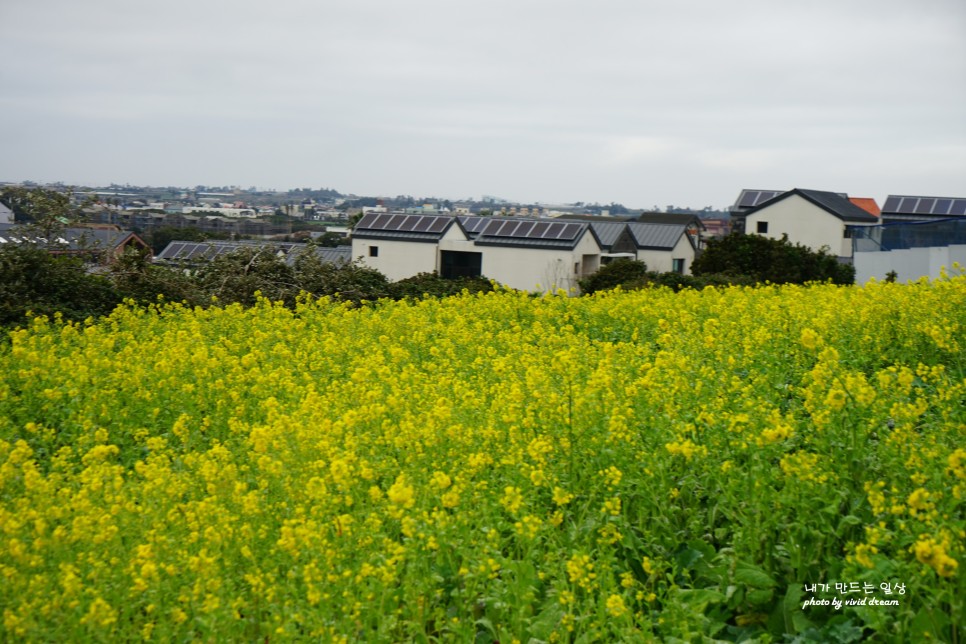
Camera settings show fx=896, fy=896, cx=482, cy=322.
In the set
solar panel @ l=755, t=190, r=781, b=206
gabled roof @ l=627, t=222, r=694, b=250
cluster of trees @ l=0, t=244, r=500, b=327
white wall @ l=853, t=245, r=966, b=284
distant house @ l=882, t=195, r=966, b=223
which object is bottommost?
cluster of trees @ l=0, t=244, r=500, b=327

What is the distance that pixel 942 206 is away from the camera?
56.1 meters

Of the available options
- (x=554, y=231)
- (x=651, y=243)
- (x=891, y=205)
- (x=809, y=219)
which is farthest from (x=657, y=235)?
(x=891, y=205)

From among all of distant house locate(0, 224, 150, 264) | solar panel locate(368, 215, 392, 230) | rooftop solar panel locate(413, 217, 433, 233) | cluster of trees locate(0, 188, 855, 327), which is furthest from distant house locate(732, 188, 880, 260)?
distant house locate(0, 224, 150, 264)

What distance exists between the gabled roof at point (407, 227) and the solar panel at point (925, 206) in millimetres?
29666

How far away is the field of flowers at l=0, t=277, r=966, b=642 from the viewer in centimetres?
357

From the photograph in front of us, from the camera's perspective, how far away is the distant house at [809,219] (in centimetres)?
5928

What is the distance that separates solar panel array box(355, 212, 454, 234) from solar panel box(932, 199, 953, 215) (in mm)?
30082

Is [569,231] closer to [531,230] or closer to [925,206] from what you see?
[531,230]

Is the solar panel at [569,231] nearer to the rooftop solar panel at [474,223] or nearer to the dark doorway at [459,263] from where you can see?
Result: the rooftop solar panel at [474,223]

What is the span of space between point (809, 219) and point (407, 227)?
27312 mm

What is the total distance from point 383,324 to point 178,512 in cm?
588

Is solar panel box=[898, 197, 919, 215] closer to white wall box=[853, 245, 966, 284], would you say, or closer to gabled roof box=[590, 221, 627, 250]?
gabled roof box=[590, 221, 627, 250]

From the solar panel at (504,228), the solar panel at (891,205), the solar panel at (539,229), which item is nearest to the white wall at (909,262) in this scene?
the solar panel at (539,229)

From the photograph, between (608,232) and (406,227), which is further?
(608,232)
